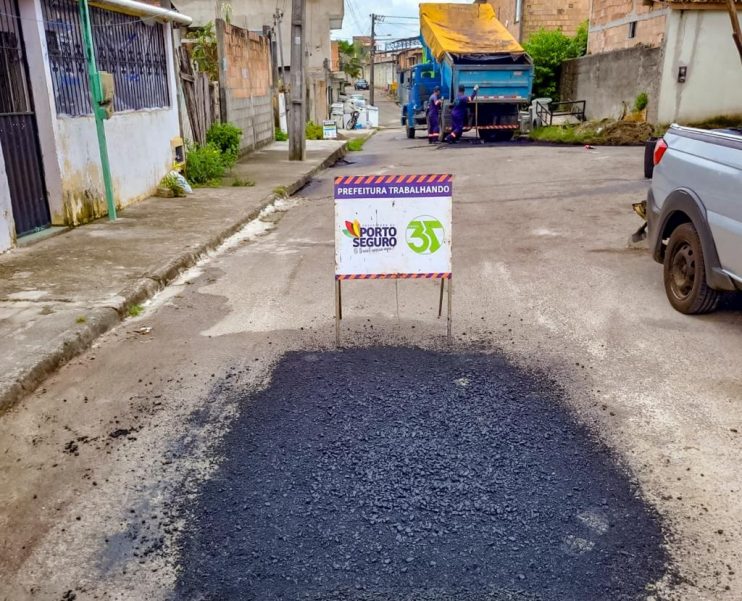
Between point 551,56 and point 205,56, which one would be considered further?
point 551,56

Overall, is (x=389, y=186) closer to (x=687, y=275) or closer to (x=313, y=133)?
(x=687, y=275)

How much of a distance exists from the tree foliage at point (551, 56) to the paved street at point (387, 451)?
2757 centimetres

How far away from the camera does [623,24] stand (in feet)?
86.3

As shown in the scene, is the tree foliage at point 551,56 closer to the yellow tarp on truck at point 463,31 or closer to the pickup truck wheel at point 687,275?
the yellow tarp on truck at point 463,31

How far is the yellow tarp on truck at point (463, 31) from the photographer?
78.2 feet

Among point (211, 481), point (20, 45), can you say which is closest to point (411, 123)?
point (20, 45)

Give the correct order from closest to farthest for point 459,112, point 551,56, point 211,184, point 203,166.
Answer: point 211,184, point 203,166, point 459,112, point 551,56

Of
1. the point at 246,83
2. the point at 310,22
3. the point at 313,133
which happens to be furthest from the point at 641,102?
the point at 310,22

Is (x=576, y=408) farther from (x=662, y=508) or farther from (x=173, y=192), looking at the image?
Answer: (x=173, y=192)

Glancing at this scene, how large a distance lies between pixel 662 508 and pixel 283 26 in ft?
137

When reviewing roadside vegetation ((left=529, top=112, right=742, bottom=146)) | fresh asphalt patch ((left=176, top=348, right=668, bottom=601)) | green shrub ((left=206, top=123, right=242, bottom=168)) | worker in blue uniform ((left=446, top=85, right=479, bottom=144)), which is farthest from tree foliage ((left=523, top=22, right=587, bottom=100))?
fresh asphalt patch ((left=176, top=348, right=668, bottom=601))

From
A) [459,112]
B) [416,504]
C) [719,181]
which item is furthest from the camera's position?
[459,112]

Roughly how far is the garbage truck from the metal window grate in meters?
16.7

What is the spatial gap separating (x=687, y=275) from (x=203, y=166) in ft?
33.9
